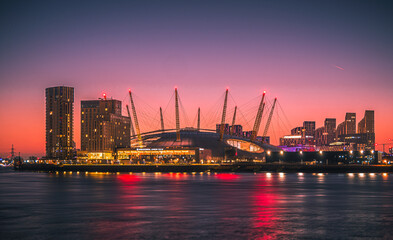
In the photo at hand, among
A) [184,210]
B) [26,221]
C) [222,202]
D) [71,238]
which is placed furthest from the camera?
[222,202]

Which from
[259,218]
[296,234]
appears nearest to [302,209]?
[259,218]

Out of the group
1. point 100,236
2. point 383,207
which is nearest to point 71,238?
point 100,236

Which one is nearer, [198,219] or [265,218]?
[198,219]

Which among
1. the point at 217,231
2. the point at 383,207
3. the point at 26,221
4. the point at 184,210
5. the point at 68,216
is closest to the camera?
the point at 217,231

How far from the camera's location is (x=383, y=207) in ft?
205

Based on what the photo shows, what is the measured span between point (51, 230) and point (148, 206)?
73.0 feet

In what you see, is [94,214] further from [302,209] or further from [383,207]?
[383,207]

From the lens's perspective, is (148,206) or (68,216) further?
(148,206)

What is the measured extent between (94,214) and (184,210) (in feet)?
37.3

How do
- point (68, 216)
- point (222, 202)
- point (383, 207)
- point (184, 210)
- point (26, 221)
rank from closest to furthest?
point (26, 221) → point (68, 216) → point (184, 210) → point (383, 207) → point (222, 202)

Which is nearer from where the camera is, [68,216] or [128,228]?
[128,228]

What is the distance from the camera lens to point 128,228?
1709 inches

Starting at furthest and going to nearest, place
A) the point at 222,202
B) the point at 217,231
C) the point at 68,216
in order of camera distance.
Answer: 1. the point at 222,202
2. the point at 68,216
3. the point at 217,231

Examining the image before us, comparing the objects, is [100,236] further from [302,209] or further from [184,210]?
[302,209]
